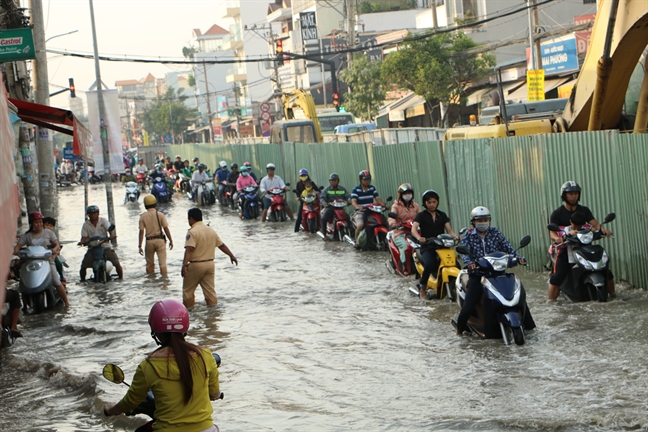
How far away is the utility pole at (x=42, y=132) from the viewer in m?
20.8

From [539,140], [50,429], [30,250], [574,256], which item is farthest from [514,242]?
[50,429]

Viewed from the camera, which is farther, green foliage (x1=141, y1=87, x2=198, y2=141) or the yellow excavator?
green foliage (x1=141, y1=87, x2=198, y2=141)

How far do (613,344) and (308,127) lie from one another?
24.8 meters

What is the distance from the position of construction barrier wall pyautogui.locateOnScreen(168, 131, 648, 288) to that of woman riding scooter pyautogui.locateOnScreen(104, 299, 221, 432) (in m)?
8.02

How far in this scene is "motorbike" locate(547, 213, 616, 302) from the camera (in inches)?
429

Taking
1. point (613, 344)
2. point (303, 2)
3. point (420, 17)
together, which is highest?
point (303, 2)

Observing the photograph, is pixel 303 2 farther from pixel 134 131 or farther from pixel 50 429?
pixel 134 131

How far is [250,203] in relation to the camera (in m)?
28.4

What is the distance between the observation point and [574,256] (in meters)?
11.1

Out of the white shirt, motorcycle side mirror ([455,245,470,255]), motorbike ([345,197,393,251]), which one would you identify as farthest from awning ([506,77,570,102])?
motorcycle side mirror ([455,245,470,255])

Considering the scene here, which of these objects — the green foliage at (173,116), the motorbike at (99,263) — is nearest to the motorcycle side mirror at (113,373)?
the motorbike at (99,263)

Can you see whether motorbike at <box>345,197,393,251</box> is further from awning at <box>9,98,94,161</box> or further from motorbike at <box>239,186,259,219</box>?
motorbike at <box>239,186,259,219</box>

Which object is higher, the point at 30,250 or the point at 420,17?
the point at 420,17

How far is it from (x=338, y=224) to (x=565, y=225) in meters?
9.86
